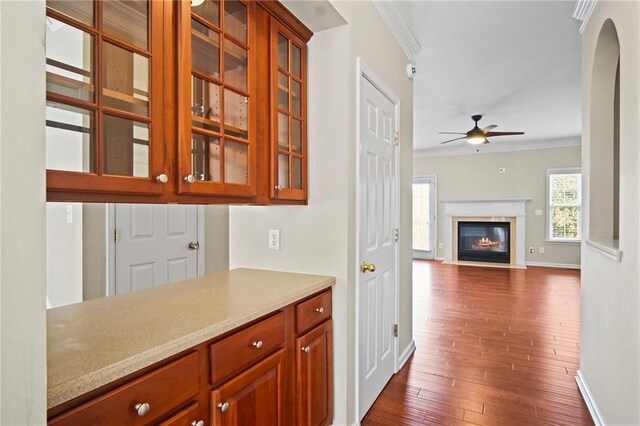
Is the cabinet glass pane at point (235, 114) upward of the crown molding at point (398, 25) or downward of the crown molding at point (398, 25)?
downward

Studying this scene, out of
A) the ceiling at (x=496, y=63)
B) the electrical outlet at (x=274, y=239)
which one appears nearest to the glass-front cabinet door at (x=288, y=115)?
the electrical outlet at (x=274, y=239)

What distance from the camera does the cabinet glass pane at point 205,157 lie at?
52.2 inches

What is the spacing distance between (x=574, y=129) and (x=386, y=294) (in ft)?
19.9

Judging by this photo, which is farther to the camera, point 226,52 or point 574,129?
point 574,129

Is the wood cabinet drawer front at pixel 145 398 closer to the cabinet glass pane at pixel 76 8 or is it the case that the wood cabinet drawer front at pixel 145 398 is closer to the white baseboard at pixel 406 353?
the cabinet glass pane at pixel 76 8

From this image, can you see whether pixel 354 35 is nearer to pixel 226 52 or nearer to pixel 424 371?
pixel 226 52

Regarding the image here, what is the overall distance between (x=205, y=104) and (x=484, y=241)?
7946 mm

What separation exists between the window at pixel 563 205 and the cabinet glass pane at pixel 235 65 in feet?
25.6

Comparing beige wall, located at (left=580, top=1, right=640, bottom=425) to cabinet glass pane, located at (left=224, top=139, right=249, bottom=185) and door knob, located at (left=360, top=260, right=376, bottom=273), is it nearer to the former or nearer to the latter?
door knob, located at (left=360, top=260, right=376, bottom=273)

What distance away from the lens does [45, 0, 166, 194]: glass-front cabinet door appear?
95cm

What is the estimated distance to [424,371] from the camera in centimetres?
276

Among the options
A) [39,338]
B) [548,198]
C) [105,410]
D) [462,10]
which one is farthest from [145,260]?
[548,198]

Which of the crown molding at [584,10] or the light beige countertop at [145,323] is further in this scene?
the crown molding at [584,10]

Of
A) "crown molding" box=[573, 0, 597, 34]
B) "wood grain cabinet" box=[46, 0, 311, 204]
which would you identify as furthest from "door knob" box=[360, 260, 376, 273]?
"crown molding" box=[573, 0, 597, 34]
